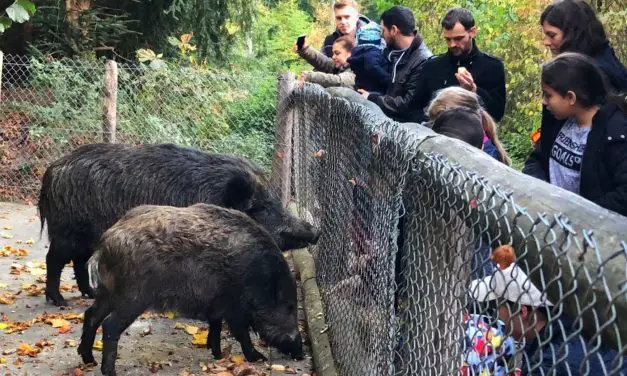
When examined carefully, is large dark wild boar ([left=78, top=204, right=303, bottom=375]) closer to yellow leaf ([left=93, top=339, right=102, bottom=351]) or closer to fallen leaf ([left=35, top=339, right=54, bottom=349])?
yellow leaf ([left=93, top=339, right=102, bottom=351])

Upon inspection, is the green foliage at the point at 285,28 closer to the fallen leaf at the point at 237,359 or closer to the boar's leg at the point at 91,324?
the fallen leaf at the point at 237,359

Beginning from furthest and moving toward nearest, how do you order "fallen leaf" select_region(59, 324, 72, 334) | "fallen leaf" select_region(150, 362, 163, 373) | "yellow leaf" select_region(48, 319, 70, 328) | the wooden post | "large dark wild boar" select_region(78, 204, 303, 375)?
the wooden post < "yellow leaf" select_region(48, 319, 70, 328) < "fallen leaf" select_region(59, 324, 72, 334) < "fallen leaf" select_region(150, 362, 163, 373) < "large dark wild boar" select_region(78, 204, 303, 375)

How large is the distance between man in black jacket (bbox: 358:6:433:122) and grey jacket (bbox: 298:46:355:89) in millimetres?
1113

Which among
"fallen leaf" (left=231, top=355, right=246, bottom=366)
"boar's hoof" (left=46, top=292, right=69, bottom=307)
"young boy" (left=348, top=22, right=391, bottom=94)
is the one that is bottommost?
"boar's hoof" (left=46, top=292, right=69, bottom=307)

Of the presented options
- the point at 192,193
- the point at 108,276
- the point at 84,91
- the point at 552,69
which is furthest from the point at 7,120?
the point at 552,69

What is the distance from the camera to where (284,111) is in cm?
988

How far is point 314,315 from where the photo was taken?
5.99m

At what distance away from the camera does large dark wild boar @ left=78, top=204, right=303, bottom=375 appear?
16.1ft

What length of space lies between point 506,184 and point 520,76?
11923 mm

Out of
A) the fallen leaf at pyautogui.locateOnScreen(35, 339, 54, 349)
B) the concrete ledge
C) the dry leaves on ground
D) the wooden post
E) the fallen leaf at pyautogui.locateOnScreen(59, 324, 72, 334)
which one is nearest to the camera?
the concrete ledge

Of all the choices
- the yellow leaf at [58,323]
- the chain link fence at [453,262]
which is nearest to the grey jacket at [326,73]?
the chain link fence at [453,262]

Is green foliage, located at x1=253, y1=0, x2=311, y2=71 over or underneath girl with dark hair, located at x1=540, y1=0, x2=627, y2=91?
underneath

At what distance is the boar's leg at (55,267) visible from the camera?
6.46m

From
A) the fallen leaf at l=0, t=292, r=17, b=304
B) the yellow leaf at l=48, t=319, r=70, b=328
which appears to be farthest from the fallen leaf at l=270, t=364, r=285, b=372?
the fallen leaf at l=0, t=292, r=17, b=304
